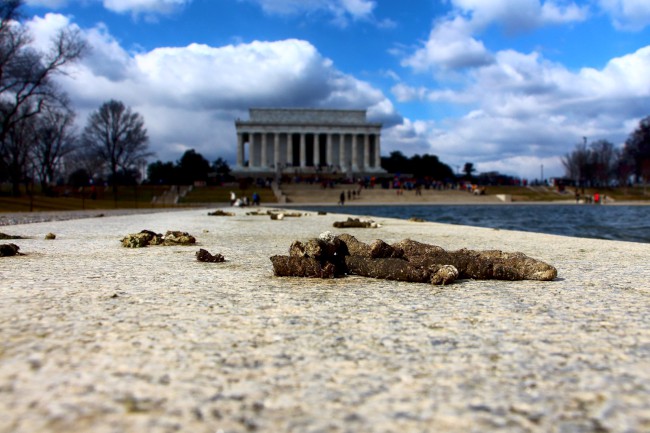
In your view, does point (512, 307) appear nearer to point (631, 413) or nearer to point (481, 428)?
point (631, 413)

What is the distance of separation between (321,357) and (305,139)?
3965 inches

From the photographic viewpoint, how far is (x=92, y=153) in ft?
220

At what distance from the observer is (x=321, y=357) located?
107 inches

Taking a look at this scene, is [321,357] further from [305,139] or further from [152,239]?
[305,139]

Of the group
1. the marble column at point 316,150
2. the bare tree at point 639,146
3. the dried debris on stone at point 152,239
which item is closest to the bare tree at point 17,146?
the dried debris on stone at point 152,239

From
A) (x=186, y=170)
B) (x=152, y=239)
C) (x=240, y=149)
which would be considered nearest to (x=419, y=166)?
(x=240, y=149)

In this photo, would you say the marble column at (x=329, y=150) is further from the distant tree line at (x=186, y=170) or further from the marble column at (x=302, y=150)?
the distant tree line at (x=186, y=170)

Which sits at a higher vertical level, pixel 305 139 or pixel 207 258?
pixel 305 139

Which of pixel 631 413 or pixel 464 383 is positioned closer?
pixel 631 413

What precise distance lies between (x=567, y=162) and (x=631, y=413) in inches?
4606

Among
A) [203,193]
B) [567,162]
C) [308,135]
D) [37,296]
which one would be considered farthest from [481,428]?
[567,162]

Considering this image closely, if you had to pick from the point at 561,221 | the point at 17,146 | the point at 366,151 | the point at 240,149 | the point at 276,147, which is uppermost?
the point at 276,147

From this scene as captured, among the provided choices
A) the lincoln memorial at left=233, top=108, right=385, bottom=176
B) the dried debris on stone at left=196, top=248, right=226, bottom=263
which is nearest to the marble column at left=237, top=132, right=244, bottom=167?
the lincoln memorial at left=233, top=108, right=385, bottom=176

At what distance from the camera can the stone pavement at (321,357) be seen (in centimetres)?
203
